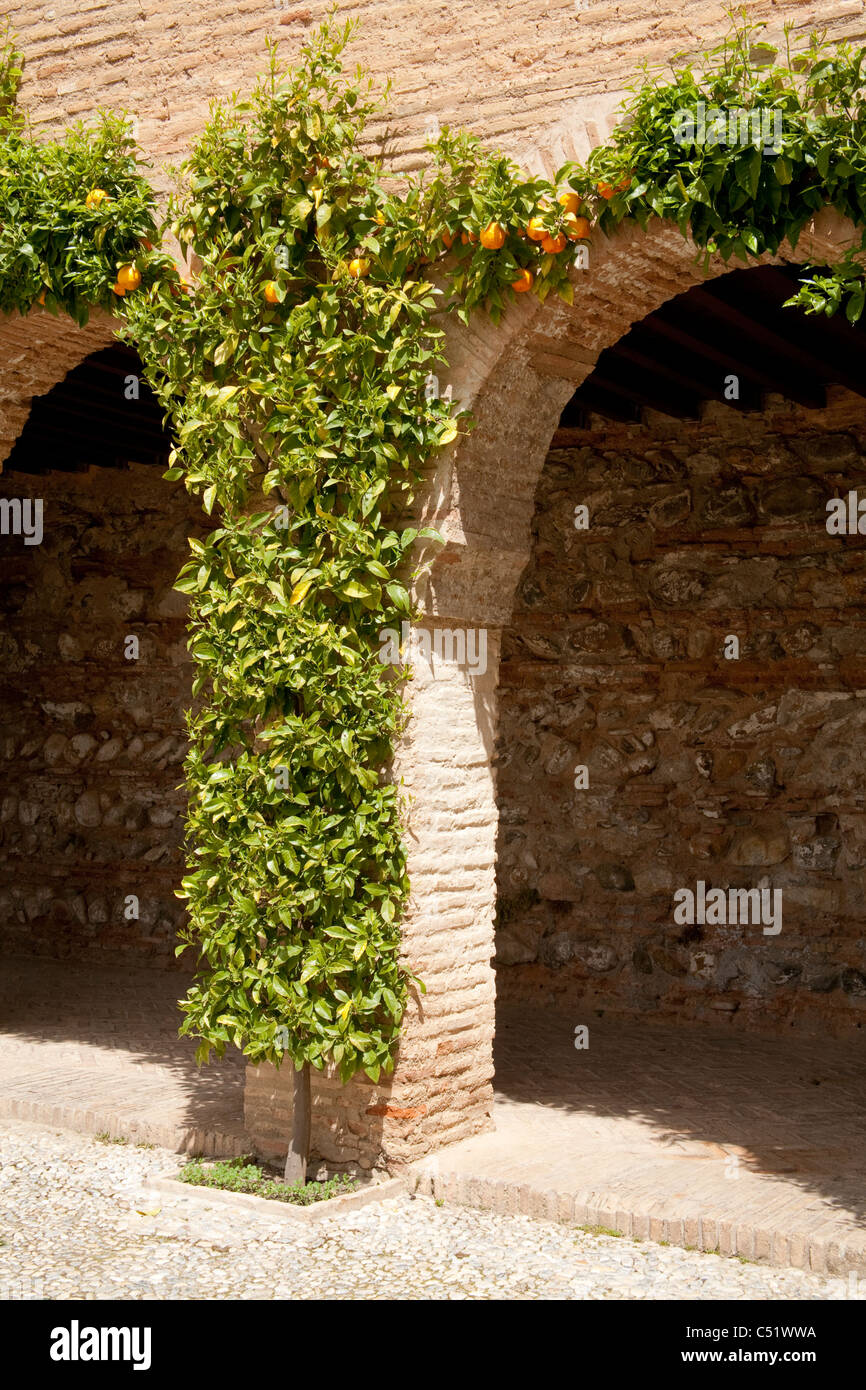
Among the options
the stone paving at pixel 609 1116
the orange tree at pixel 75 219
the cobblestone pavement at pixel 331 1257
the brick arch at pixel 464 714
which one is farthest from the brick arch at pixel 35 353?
the cobblestone pavement at pixel 331 1257

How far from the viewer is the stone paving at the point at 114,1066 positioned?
5273 mm

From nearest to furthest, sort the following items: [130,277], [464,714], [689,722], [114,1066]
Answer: [464,714] < [130,277] < [114,1066] < [689,722]

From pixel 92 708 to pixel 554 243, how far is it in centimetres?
598

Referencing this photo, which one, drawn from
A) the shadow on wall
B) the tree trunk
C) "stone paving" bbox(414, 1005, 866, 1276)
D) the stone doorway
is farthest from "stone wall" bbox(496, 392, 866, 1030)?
the tree trunk

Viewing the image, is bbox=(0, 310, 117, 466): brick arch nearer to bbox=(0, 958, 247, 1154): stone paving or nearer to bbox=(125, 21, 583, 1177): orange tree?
bbox=(125, 21, 583, 1177): orange tree

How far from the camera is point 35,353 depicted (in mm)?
5902

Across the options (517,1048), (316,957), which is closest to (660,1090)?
(517,1048)

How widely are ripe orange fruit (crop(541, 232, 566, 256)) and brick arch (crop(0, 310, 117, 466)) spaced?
1877mm

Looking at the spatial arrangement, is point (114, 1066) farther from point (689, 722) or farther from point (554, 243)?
point (554, 243)

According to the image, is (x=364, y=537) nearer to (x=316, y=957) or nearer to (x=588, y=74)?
(x=316, y=957)

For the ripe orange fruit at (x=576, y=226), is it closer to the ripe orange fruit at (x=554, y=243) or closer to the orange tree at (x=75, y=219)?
the ripe orange fruit at (x=554, y=243)

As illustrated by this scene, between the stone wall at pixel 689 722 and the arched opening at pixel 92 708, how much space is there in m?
2.35

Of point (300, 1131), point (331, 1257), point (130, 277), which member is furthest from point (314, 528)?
point (331, 1257)

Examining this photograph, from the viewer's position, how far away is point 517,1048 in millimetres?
6598
